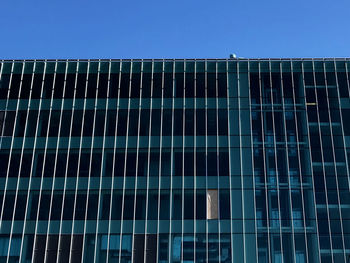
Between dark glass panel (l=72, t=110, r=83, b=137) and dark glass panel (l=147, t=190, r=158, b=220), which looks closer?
dark glass panel (l=147, t=190, r=158, b=220)

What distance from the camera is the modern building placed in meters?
42.8

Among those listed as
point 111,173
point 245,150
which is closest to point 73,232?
point 111,173

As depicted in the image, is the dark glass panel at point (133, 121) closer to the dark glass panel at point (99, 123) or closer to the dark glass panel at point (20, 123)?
the dark glass panel at point (99, 123)

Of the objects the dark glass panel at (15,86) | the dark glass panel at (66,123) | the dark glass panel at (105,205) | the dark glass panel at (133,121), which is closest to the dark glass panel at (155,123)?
the dark glass panel at (133,121)

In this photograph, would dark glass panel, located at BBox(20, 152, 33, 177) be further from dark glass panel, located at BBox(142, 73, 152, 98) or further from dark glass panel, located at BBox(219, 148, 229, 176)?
dark glass panel, located at BBox(219, 148, 229, 176)

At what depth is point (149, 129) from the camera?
157ft

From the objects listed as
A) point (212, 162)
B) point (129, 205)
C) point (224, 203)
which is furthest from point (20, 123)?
point (224, 203)

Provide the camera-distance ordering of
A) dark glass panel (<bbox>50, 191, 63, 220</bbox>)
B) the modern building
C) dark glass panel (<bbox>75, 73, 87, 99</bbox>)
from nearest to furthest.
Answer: the modern building
dark glass panel (<bbox>50, 191, 63, 220</bbox>)
dark glass panel (<bbox>75, 73, 87, 99</bbox>)

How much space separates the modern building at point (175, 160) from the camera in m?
42.8

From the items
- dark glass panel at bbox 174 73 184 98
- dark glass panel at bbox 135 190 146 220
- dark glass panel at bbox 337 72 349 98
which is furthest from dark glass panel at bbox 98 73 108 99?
dark glass panel at bbox 337 72 349 98

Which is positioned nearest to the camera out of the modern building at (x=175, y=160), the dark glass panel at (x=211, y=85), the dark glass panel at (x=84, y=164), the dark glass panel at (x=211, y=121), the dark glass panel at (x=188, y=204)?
the modern building at (x=175, y=160)

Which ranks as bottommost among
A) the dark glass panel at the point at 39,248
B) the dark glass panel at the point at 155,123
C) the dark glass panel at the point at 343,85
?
the dark glass panel at the point at 39,248

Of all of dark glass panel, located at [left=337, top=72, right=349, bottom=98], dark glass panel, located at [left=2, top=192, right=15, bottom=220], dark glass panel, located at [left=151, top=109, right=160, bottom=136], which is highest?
dark glass panel, located at [left=337, top=72, right=349, bottom=98]

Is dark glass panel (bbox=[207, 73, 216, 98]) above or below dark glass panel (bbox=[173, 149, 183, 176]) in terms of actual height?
above
